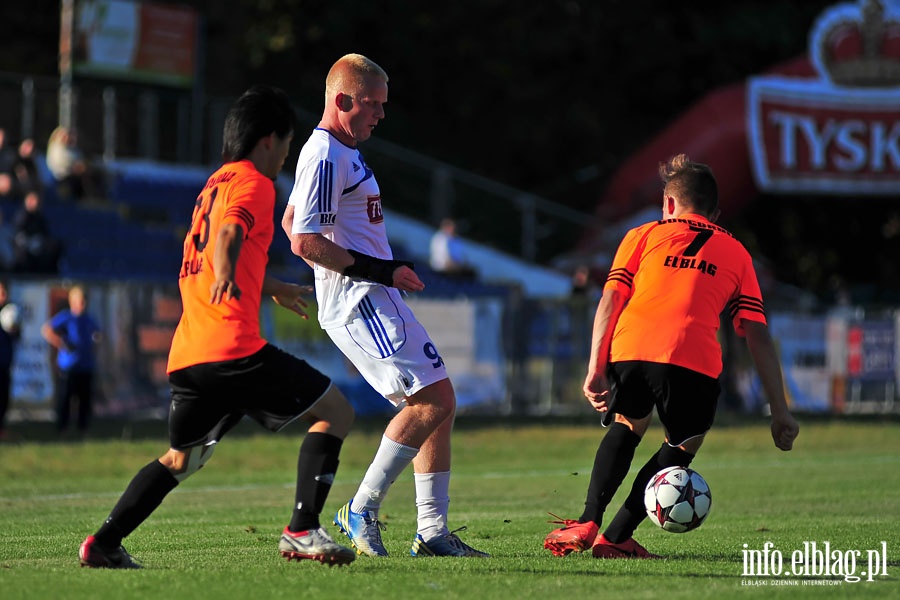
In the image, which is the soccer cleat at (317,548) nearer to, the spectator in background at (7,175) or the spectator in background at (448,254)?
the spectator in background at (7,175)

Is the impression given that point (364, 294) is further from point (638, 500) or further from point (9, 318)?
point (9, 318)

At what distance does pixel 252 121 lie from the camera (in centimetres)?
706

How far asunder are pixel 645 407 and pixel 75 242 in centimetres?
1872

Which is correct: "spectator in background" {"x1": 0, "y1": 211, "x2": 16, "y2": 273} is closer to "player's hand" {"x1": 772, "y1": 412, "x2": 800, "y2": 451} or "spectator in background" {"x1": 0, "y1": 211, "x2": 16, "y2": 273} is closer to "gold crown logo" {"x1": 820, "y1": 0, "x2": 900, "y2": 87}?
"gold crown logo" {"x1": 820, "y1": 0, "x2": 900, "y2": 87}

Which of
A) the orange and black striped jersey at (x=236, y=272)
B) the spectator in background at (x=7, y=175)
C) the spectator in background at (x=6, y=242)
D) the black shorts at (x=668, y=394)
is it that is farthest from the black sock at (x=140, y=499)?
the spectator in background at (x=7, y=175)

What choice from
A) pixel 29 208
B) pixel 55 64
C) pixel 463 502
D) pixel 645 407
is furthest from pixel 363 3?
pixel 645 407

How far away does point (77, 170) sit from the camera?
84.3 ft

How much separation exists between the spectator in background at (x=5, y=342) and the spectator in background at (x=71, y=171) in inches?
273

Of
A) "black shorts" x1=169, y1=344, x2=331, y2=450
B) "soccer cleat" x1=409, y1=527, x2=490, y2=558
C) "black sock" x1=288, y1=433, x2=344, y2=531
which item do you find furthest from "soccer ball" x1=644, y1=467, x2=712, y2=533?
"black shorts" x1=169, y1=344, x2=331, y2=450

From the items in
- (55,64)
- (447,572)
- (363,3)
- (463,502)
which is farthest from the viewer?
(363,3)

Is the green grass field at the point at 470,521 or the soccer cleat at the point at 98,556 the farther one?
the soccer cleat at the point at 98,556

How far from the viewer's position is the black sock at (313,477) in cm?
694

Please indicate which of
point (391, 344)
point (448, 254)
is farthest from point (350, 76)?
point (448, 254)

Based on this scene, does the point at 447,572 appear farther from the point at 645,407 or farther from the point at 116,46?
the point at 116,46
